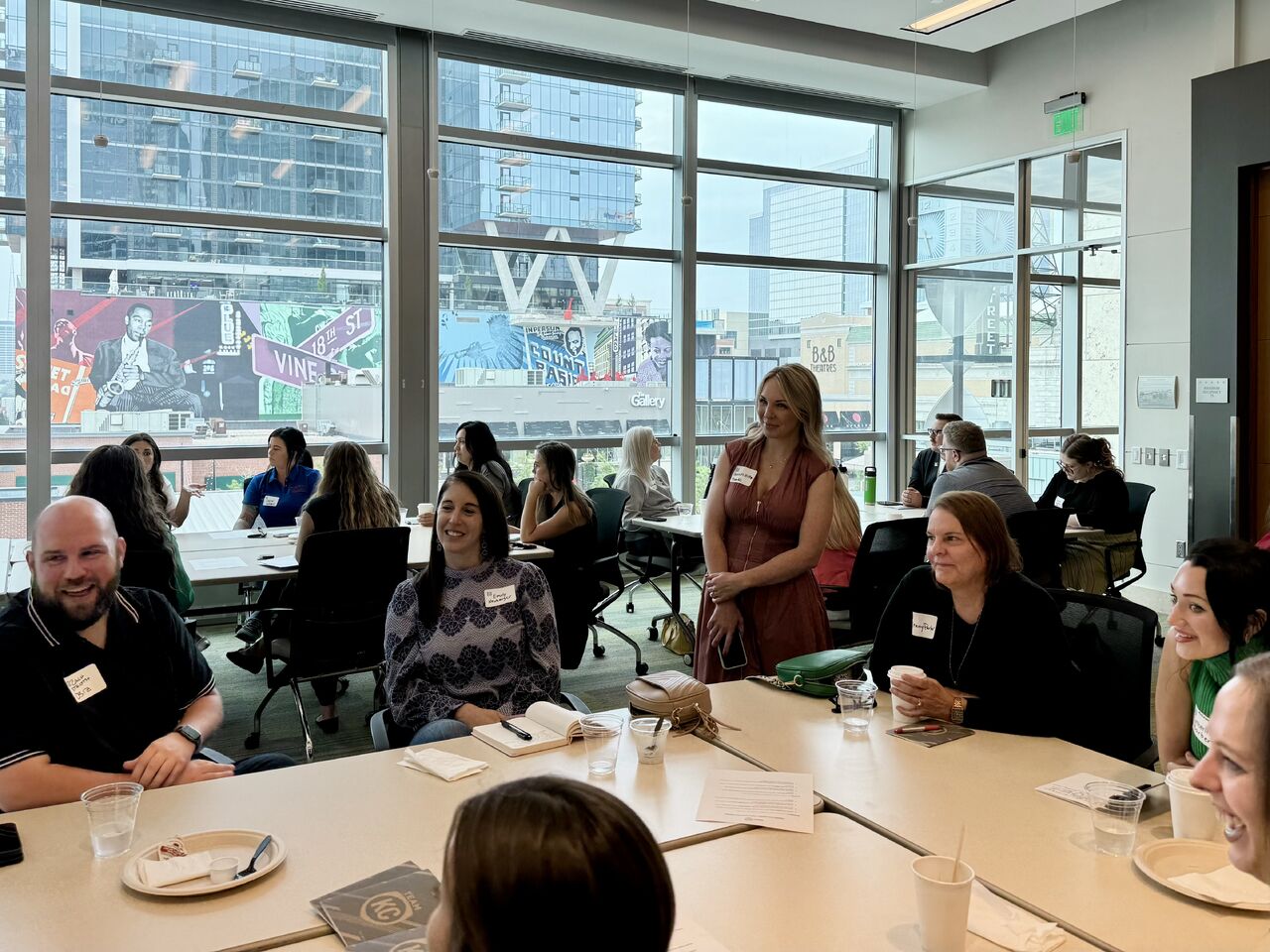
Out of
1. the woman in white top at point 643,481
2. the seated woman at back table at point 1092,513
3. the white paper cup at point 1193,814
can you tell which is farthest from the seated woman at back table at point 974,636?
the woman in white top at point 643,481

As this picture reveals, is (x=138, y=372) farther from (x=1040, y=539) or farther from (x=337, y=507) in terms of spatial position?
(x=1040, y=539)

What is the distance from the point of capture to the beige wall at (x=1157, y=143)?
22.9ft

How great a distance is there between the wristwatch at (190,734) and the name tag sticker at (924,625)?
1832 mm

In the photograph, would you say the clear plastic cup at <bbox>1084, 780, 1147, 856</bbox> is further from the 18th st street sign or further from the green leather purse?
the 18th st street sign

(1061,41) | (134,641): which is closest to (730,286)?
(1061,41)

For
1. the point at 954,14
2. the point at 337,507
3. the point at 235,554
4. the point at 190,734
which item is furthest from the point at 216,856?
the point at 954,14

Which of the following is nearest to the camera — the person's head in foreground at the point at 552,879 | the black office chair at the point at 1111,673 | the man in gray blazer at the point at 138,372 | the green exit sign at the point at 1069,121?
the person's head in foreground at the point at 552,879

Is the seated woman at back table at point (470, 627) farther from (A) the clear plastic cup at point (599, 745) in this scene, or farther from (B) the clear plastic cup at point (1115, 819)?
(B) the clear plastic cup at point (1115, 819)

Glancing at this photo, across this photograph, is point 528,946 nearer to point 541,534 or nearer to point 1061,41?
point 541,534

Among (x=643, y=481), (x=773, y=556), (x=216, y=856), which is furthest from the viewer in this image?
(x=643, y=481)

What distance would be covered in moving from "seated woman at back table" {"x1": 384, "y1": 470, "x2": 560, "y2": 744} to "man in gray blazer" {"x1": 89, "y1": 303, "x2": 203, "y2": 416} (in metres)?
4.64

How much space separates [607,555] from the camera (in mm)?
5820

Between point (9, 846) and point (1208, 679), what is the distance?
2.45m

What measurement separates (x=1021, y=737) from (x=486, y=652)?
4.83 feet
